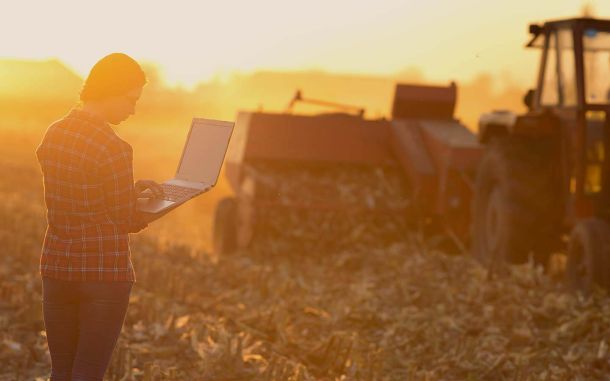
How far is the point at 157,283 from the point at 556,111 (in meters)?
3.66

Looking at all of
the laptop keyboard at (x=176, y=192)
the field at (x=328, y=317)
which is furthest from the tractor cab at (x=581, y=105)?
the laptop keyboard at (x=176, y=192)

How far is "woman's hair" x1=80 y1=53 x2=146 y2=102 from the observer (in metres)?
3.16

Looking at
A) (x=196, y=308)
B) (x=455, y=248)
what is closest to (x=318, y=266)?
(x=455, y=248)

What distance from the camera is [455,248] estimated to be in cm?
1017

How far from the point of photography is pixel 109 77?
316cm

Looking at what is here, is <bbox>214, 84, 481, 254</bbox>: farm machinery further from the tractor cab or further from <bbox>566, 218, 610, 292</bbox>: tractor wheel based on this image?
<bbox>566, 218, 610, 292</bbox>: tractor wheel

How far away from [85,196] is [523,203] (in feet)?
17.8

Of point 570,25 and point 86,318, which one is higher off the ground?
point 570,25

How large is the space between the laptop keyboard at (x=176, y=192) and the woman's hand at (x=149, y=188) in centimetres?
3

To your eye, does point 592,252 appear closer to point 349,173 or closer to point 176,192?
point 176,192

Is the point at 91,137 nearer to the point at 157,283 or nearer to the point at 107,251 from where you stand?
the point at 107,251

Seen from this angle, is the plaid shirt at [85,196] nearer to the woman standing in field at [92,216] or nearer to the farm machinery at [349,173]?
the woman standing in field at [92,216]

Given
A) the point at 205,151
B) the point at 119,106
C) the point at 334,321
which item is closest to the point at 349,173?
the point at 334,321

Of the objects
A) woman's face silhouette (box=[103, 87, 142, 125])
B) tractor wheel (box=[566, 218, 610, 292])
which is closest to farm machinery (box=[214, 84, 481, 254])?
tractor wheel (box=[566, 218, 610, 292])
